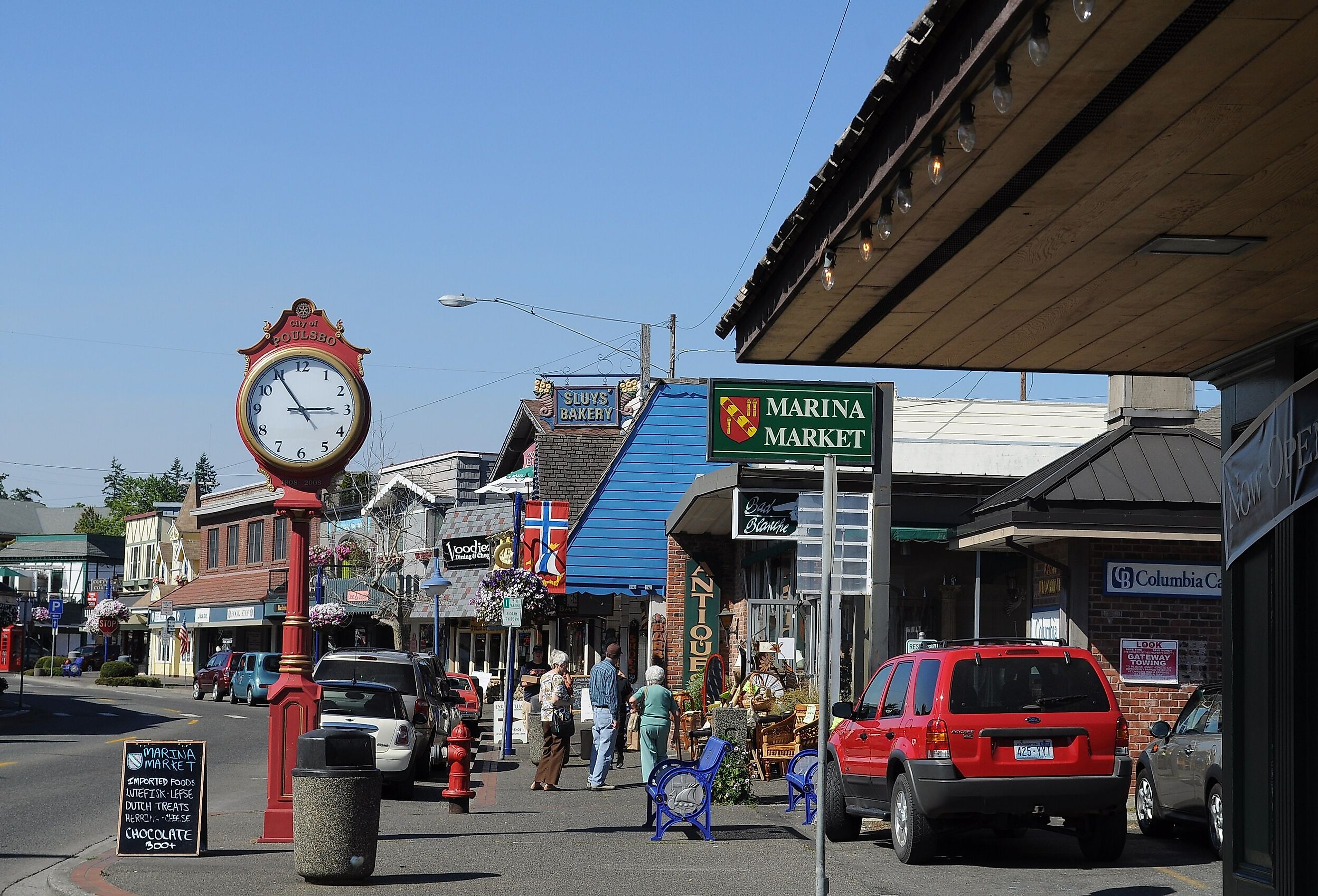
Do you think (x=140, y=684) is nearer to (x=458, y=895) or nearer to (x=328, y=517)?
(x=328, y=517)

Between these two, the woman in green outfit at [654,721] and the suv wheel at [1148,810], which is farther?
the woman in green outfit at [654,721]

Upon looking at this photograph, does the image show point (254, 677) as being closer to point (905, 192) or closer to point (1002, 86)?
point (905, 192)

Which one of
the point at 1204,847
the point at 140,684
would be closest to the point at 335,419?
the point at 1204,847

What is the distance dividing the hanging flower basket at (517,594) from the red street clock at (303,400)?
12903 mm

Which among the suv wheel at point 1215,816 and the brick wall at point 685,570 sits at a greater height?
the brick wall at point 685,570

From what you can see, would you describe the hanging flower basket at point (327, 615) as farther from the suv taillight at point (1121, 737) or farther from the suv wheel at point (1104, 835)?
the suv taillight at point (1121, 737)

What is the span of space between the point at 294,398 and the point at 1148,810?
350 inches

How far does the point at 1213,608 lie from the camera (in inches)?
663

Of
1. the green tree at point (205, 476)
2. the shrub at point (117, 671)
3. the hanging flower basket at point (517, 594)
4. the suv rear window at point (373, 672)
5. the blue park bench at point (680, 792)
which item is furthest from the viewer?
the green tree at point (205, 476)

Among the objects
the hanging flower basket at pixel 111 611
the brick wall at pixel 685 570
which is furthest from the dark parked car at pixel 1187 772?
the hanging flower basket at pixel 111 611

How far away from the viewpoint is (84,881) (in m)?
10.7

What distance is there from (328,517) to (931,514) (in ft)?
130

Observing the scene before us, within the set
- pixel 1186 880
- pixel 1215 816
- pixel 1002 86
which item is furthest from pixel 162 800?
pixel 1002 86

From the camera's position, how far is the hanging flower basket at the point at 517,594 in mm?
30469
